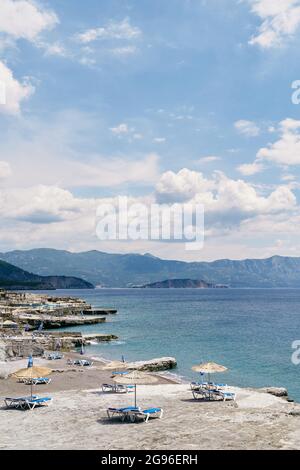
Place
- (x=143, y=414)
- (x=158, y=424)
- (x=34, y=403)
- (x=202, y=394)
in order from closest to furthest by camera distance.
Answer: (x=158, y=424) < (x=143, y=414) < (x=34, y=403) < (x=202, y=394)

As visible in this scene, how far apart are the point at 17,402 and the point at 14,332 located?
2101 inches

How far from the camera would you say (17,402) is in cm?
2520

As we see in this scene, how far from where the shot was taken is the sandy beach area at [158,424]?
1783 cm

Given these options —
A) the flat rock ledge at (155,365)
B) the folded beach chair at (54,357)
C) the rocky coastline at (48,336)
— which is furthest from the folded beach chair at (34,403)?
the folded beach chair at (54,357)

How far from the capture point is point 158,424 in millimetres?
21109

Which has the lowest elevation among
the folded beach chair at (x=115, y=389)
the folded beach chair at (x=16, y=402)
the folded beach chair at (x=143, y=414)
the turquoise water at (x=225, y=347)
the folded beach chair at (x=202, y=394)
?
the turquoise water at (x=225, y=347)

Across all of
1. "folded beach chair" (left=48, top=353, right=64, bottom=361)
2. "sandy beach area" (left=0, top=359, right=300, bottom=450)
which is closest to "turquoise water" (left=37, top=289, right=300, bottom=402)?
"folded beach chair" (left=48, top=353, right=64, bottom=361)

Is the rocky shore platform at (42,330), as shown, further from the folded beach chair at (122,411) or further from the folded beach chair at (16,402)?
the folded beach chair at (122,411)

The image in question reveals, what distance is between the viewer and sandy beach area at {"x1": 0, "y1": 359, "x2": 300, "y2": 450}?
17.8 m

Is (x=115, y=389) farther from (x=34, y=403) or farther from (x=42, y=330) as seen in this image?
(x=42, y=330)

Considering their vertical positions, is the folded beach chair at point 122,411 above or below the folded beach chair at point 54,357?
above

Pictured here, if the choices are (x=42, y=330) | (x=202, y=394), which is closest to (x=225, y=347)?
(x=202, y=394)

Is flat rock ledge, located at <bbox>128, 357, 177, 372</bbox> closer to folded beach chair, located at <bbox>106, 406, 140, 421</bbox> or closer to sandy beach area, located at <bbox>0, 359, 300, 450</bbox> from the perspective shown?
sandy beach area, located at <bbox>0, 359, 300, 450</bbox>
